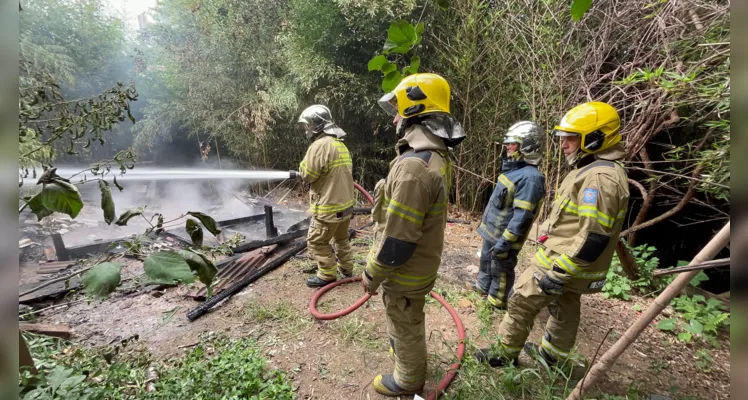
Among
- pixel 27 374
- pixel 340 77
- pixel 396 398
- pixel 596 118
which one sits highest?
pixel 340 77

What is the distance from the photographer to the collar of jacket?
1973 mm

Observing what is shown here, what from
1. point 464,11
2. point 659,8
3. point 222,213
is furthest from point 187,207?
point 659,8

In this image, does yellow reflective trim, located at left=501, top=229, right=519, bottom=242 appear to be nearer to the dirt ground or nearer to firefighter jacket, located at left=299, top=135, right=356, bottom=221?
the dirt ground

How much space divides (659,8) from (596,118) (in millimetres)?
2514

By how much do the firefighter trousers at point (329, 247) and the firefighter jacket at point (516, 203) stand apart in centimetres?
171

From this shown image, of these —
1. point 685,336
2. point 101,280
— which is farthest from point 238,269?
point 685,336

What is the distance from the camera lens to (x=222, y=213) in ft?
23.0

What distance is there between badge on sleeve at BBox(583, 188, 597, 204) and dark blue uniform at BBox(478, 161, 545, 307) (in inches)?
36.7

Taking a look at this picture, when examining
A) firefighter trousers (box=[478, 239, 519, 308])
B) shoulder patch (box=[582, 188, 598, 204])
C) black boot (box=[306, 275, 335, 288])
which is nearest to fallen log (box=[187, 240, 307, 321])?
black boot (box=[306, 275, 335, 288])

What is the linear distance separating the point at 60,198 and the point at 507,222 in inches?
134

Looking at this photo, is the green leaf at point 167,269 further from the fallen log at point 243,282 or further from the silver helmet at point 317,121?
the silver helmet at point 317,121

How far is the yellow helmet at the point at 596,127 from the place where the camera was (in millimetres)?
2205

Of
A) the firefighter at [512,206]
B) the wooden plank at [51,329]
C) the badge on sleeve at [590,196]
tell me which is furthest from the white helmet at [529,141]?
the wooden plank at [51,329]

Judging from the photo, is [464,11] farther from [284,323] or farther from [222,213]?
[222,213]
